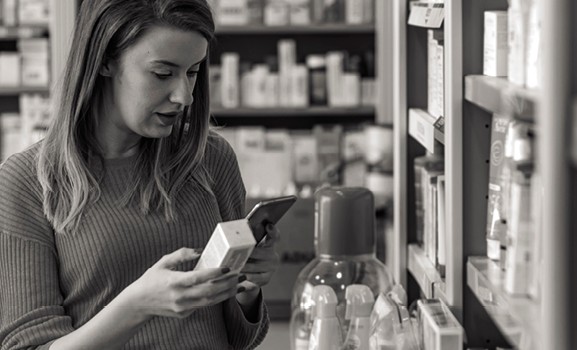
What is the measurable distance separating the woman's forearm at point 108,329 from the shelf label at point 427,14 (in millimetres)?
949

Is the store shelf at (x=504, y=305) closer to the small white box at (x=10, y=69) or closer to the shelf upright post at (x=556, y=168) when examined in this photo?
the shelf upright post at (x=556, y=168)

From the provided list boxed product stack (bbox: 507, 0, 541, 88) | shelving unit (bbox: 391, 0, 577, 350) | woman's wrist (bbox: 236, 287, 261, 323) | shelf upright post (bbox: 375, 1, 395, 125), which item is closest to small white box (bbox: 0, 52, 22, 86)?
shelf upright post (bbox: 375, 1, 395, 125)

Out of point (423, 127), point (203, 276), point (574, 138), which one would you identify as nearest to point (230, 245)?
point (203, 276)

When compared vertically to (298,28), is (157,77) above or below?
below

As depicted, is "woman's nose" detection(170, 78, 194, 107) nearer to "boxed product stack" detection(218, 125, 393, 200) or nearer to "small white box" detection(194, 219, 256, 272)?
"small white box" detection(194, 219, 256, 272)

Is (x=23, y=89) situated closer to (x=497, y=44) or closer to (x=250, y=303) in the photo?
(x=250, y=303)


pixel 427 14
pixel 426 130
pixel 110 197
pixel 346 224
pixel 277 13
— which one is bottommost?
pixel 346 224

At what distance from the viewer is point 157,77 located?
221cm

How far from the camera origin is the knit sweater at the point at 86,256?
2158 millimetres

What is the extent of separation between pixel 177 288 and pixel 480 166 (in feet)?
2.26

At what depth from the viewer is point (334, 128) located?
247 inches

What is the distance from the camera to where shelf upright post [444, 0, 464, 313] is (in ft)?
7.11

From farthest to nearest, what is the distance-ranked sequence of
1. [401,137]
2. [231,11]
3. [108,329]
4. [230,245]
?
[231,11]
[401,137]
[108,329]
[230,245]

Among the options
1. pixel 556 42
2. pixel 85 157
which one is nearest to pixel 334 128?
pixel 85 157
